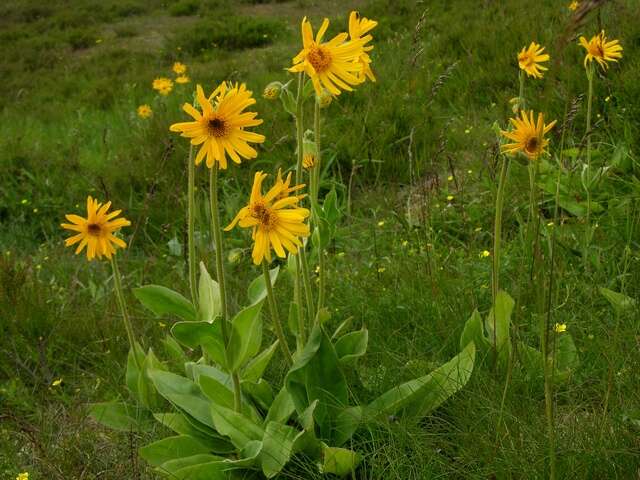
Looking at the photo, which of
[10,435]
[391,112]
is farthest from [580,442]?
[391,112]

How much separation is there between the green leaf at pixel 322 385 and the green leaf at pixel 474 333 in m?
0.38

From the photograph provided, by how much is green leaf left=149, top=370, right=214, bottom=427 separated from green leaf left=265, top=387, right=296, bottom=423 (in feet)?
0.53

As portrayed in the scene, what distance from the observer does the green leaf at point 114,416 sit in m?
2.21

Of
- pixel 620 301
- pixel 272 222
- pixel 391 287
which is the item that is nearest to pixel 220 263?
pixel 272 222

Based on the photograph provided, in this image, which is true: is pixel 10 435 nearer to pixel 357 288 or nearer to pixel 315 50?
pixel 357 288

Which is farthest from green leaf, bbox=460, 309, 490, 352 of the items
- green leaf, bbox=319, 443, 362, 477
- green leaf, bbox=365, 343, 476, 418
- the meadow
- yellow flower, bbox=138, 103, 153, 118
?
yellow flower, bbox=138, 103, 153, 118

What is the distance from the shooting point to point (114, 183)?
535cm

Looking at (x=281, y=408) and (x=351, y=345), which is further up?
(x=351, y=345)

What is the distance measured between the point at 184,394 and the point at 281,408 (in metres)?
0.27

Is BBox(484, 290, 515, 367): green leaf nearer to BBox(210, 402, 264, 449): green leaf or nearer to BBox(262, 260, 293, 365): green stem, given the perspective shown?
BBox(262, 260, 293, 365): green stem

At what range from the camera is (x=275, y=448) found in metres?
1.80

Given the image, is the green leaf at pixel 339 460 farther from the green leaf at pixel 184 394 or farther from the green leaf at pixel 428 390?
the green leaf at pixel 184 394

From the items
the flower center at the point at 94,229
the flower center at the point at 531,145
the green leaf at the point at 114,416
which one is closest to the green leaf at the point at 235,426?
the green leaf at the point at 114,416

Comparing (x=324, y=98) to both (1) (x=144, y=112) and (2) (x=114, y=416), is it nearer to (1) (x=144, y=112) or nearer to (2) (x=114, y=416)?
(2) (x=114, y=416)
